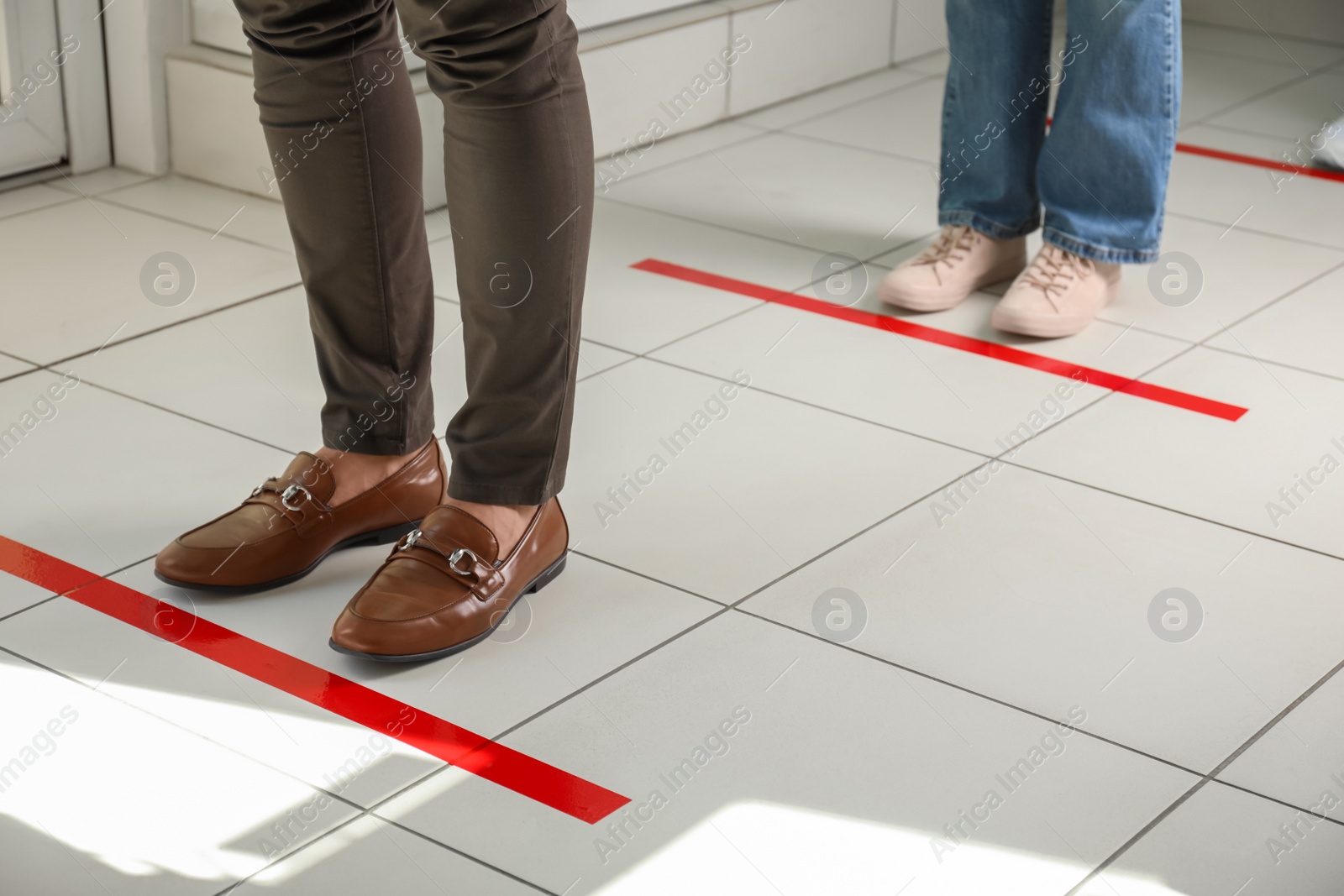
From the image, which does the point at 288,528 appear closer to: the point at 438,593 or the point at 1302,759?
the point at 438,593

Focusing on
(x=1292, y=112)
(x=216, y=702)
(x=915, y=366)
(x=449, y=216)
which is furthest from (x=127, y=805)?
(x=1292, y=112)

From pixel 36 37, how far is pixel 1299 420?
219 cm

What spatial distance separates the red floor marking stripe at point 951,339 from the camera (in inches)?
81.2

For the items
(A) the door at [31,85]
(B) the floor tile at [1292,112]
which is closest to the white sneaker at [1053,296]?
(B) the floor tile at [1292,112]

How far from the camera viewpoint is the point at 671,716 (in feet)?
4.49

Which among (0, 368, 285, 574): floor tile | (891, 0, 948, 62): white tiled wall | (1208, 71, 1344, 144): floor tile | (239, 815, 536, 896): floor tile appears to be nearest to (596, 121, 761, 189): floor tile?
(891, 0, 948, 62): white tiled wall

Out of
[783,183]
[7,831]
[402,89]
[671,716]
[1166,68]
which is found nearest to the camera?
[7,831]

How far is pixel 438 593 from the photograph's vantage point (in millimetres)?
1431

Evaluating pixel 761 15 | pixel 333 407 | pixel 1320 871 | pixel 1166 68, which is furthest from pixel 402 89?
pixel 761 15

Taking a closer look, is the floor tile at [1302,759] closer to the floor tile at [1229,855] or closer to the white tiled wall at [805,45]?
the floor tile at [1229,855]

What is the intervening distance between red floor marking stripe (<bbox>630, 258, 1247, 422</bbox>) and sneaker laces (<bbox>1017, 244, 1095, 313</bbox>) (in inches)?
4.2

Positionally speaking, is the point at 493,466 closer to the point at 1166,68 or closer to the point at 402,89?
the point at 402,89

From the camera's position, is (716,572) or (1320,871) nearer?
(1320,871)

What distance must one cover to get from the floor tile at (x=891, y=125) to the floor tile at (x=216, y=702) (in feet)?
6.73
